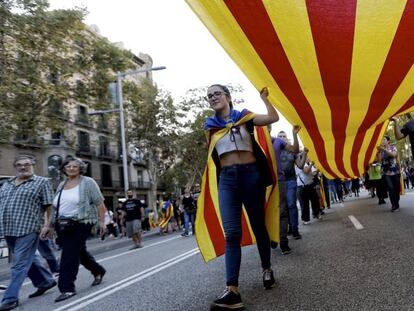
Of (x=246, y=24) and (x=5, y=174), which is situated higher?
(x=5, y=174)

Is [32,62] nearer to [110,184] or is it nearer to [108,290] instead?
[108,290]

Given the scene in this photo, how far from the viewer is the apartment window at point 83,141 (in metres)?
39.8

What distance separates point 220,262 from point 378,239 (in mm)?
2109

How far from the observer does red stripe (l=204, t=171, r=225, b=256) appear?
430 centimetres

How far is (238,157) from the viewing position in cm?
381

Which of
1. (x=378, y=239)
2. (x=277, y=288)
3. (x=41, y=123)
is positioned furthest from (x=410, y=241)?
(x=41, y=123)

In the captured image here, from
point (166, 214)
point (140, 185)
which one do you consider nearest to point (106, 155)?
point (140, 185)

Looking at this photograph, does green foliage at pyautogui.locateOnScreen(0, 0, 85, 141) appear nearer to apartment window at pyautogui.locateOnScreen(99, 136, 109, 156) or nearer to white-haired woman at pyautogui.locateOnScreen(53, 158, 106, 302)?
white-haired woman at pyautogui.locateOnScreen(53, 158, 106, 302)

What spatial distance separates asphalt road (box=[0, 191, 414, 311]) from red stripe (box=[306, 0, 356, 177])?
1.78m

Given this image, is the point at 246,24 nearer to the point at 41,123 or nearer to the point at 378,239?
the point at 378,239

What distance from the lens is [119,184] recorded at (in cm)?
4553

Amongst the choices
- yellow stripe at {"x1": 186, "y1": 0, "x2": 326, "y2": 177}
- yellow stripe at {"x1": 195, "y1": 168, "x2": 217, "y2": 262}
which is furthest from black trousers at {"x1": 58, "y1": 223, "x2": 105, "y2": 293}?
yellow stripe at {"x1": 186, "y1": 0, "x2": 326, "y2": 177}

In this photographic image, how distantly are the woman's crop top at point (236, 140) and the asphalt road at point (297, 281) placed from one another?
124 centimetres

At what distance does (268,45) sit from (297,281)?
2.12 meters
